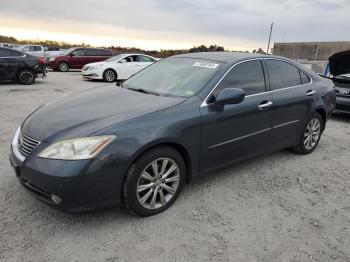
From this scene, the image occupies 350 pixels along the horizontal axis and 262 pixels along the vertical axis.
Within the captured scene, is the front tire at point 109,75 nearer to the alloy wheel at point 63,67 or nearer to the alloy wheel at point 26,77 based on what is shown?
the alloy wheel at point 26,77

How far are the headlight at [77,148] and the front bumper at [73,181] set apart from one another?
47mm

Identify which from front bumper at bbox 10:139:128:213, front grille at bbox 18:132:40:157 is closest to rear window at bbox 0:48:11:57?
front grille at bbox 18:132:40:157

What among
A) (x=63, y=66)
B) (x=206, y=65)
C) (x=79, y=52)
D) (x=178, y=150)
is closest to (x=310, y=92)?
(x=206, y=65)

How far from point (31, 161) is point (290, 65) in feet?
12.1

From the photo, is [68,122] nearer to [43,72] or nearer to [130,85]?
[130,85]

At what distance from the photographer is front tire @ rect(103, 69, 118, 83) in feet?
46.4

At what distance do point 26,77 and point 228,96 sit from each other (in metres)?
10.9

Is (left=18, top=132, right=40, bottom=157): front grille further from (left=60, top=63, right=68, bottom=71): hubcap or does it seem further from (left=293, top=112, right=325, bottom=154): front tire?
(left=60, top=63, right=68, bottom=71): hubcap

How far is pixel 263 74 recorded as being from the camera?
4.12 metres

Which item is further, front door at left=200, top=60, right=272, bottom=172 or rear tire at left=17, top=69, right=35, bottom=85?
rear tire at left=17, top=69, right=35, bottom=85

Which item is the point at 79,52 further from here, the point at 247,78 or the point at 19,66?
the point at 247,78

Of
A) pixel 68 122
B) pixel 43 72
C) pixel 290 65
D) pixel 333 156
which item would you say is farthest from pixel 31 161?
pixel 43 72

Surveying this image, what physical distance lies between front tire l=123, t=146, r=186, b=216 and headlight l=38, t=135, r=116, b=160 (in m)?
0.36

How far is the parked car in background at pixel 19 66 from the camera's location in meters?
11.4
